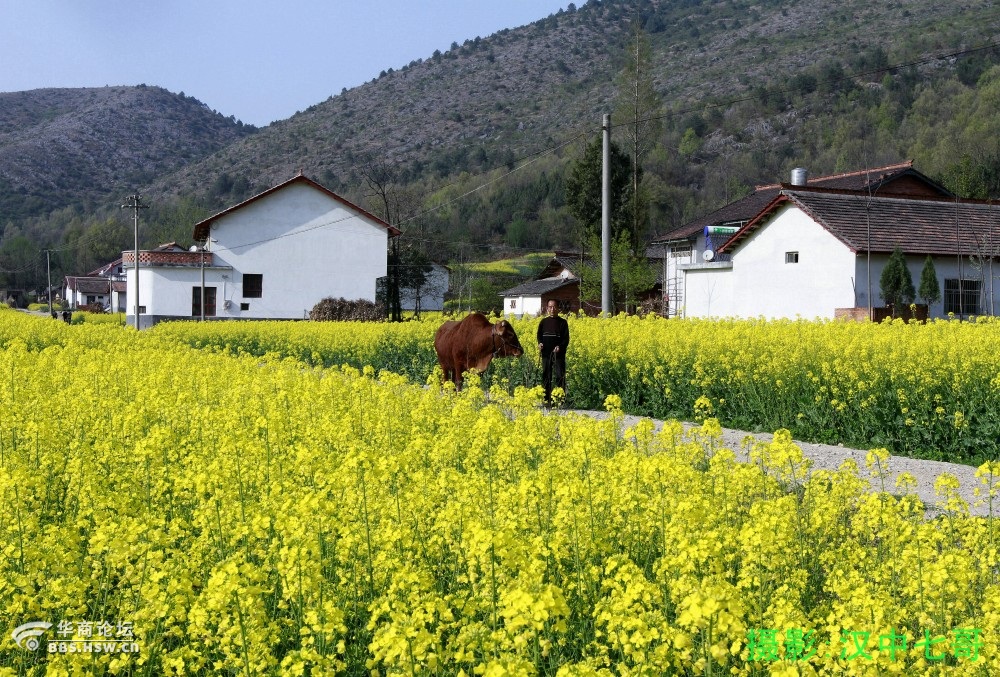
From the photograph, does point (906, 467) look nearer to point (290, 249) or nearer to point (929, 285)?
point (929, 285)

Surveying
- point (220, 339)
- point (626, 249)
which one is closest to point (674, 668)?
point (220, 339)

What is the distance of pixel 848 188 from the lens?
40781mm

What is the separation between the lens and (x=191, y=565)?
4180 millimetres

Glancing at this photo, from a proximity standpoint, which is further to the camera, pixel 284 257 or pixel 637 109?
pixel 284 257

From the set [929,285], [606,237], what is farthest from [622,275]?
[606,237]

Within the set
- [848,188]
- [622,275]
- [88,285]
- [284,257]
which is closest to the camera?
[848,188]

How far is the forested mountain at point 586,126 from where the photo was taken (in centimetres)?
8156

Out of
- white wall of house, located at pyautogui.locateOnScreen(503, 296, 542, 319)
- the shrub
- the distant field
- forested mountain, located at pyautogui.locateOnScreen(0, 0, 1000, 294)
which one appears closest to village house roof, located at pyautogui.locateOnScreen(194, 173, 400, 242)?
the shrub

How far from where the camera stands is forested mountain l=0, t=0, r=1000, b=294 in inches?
3211

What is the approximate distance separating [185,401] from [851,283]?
77.0ft

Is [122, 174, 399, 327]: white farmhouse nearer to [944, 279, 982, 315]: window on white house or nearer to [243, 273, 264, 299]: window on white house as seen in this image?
[243, 273, 264, 299]: window on white house

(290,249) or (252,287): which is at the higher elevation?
(290,249)

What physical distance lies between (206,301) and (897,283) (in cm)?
3599

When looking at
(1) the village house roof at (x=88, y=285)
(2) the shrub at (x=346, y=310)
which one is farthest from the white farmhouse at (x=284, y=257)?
(1) the village house roof at (x=88, y=285)
